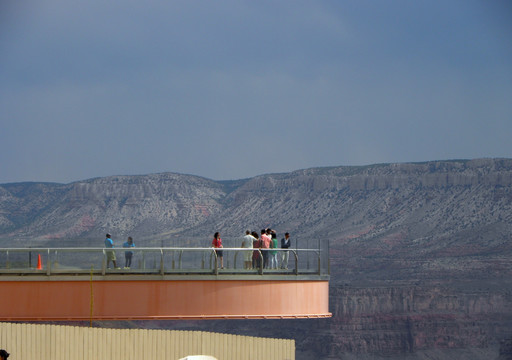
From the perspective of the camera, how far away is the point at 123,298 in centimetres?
3156

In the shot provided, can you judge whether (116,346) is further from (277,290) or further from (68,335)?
(277,290)

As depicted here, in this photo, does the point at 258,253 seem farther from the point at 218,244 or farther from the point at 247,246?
the point at 218,244

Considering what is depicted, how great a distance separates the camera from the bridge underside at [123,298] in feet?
103

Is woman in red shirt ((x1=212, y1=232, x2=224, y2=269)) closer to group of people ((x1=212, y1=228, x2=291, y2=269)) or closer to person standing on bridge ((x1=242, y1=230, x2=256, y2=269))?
group of people ((x1=212, y1=228, x2=291, y2=269))

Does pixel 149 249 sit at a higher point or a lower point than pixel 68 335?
higher

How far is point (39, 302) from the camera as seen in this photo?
31.4 m

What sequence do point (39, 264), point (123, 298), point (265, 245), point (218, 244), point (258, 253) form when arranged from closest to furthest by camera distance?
point (123, 298), point (39, 264), point (258, 253), point (218, 244), point (265, 245)

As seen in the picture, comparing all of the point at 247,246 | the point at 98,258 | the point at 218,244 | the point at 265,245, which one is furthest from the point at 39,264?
the point at 265,245

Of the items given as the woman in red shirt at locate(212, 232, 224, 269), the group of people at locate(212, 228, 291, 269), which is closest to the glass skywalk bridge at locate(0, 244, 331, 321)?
the group of people at locate(212, 228, 291, 269)

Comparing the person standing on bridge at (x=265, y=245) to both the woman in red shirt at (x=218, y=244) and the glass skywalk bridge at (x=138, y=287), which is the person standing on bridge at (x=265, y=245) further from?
the woman in red shirt at (x=218, y=244)

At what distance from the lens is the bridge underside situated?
31.4 metres

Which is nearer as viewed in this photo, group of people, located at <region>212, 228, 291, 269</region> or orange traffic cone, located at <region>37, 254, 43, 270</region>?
orange traffic cone, located at <region>37, 254, 43, 270</region>

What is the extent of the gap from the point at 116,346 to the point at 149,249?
3176 mm

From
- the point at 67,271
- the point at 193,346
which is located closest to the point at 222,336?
the point at 193,346
